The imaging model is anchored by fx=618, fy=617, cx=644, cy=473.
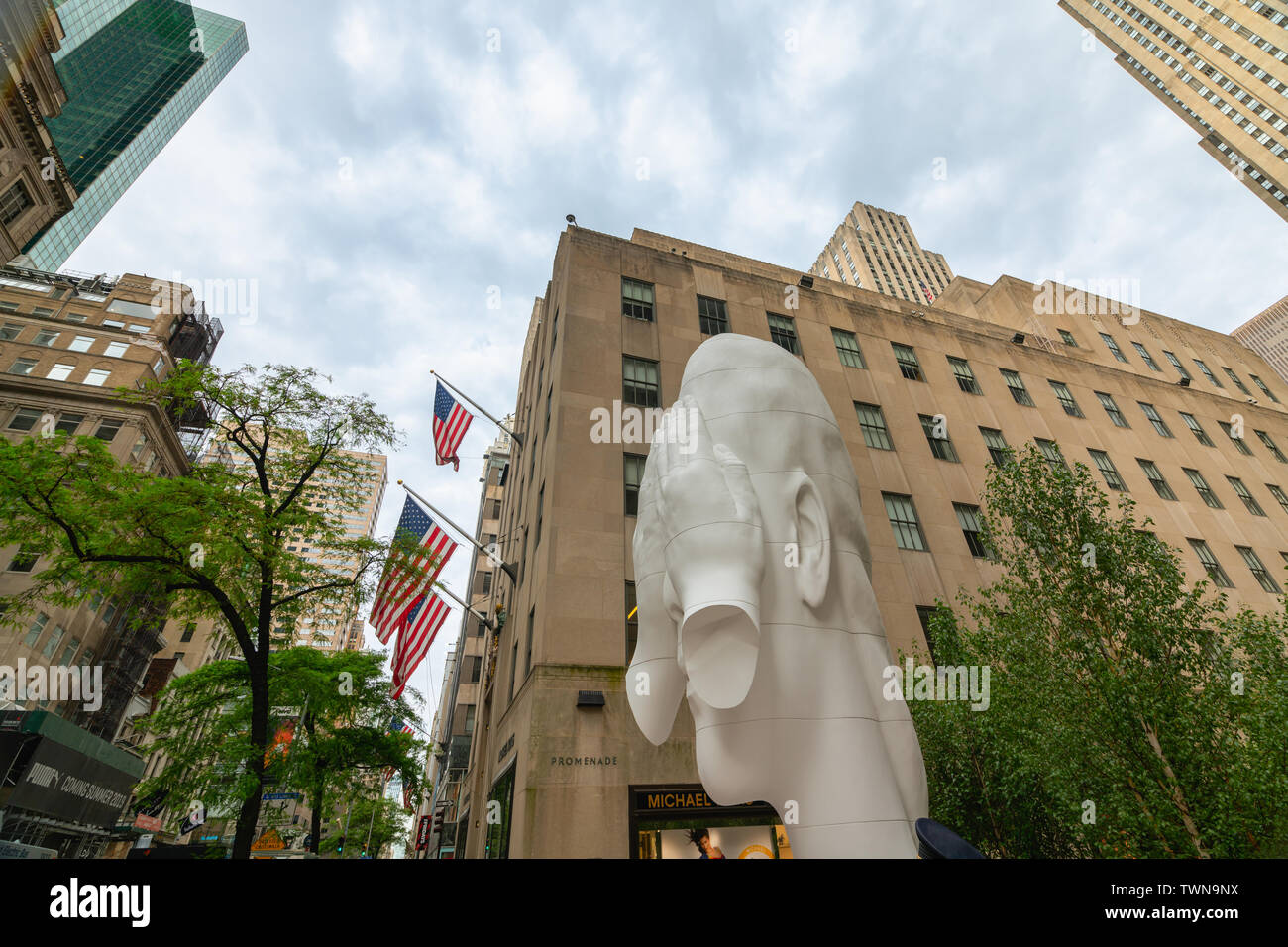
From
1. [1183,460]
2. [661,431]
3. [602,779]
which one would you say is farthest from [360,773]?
[1183,460]

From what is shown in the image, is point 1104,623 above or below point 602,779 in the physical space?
above

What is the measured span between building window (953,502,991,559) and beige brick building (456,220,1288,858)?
95 mm

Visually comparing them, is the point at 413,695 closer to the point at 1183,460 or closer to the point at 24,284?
the point at 1183,460

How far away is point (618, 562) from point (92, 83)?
11561cm

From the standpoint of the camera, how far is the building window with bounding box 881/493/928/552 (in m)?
20.9

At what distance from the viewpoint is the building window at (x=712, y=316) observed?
23.6 m

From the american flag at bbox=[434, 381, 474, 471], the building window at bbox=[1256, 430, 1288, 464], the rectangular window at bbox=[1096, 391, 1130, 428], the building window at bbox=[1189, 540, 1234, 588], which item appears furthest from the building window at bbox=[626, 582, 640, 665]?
the building window at bbox=[1256, 430, 1288, 464]

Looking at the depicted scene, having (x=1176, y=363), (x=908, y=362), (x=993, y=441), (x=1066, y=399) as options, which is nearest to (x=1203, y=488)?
(x=1066, y=399)

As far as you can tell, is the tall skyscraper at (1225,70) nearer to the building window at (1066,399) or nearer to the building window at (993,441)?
the building window at (1066,399)

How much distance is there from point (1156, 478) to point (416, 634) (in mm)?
32765

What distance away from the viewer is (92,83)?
84.8 m

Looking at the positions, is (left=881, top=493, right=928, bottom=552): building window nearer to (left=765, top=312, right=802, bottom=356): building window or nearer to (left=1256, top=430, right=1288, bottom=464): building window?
(left=765, top=312, right=802, bottom=356): building window

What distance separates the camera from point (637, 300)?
23203mm

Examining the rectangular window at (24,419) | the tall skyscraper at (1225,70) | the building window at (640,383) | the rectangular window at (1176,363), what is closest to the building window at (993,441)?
the building window at (640,383)
